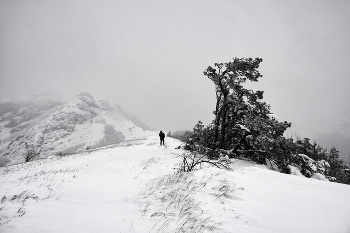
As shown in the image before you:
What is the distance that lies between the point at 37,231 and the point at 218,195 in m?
3.15

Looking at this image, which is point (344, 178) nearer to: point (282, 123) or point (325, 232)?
point (282, 123)

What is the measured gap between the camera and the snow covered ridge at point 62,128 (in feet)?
180

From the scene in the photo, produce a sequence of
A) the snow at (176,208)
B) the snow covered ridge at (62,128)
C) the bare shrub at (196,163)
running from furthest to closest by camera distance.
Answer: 1. the snow covered ridge at (62,128)
2. the bare shrub at (196,163)
3. the snow at (176,208)

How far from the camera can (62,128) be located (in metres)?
65.2

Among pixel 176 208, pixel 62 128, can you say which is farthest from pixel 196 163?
pixel 62 128

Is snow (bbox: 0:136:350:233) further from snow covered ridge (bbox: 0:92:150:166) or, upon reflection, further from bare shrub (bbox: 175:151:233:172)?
snow covered ridge (bbox: 0:92:150:166)

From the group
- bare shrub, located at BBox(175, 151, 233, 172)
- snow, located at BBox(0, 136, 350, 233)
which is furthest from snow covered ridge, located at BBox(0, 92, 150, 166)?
snow, located at BBox(0, 136, 350, 233)

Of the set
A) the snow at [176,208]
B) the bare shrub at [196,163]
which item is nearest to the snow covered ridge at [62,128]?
the bare shrub at [196,163]

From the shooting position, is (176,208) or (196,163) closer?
(176,208)

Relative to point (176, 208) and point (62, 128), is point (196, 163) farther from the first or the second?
point (62, 128)

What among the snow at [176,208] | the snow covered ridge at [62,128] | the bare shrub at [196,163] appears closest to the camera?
the snow at [176,208]

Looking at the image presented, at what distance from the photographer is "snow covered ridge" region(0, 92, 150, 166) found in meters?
55.0

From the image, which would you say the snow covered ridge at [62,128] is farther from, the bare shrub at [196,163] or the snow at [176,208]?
the snow at [176,208]

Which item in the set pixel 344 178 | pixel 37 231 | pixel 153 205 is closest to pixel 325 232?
pixel 153 205
